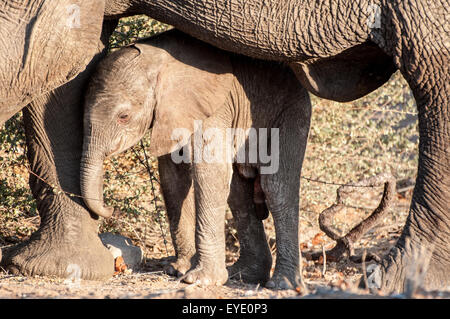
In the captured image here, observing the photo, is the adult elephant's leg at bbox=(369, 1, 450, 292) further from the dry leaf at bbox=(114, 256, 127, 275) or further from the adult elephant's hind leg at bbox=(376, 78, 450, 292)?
the dry leaf at bbox=(114, 256, 127, 275)

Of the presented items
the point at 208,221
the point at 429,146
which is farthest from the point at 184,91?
the point at 429,146

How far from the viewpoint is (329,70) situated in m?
4.99

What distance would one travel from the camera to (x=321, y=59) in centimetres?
489

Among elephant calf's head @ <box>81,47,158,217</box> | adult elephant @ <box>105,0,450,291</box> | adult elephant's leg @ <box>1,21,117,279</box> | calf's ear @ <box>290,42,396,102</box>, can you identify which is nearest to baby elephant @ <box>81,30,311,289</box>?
elephant calf's head @ <box>81,47,158,217</box>

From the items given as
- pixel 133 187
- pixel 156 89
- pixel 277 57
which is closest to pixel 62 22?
pixel 156 89

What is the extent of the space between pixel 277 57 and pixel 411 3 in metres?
0.82

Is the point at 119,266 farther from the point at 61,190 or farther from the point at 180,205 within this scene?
the point at 61,190

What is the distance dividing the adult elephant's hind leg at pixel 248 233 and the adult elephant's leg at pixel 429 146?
1258 millimetres

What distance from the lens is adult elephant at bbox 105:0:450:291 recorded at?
4.46m

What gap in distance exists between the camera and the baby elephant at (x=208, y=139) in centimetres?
500

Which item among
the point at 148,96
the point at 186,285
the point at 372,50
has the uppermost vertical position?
the point at 372,50

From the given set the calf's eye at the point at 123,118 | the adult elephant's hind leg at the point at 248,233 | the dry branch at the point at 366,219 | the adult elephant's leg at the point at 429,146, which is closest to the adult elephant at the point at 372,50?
the adult elephant's leg at the point at 429,146

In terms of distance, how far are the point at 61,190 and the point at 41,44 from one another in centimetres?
102

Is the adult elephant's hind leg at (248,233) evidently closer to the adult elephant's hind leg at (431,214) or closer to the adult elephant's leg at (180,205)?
the adult elephant's leg at (180,205)
